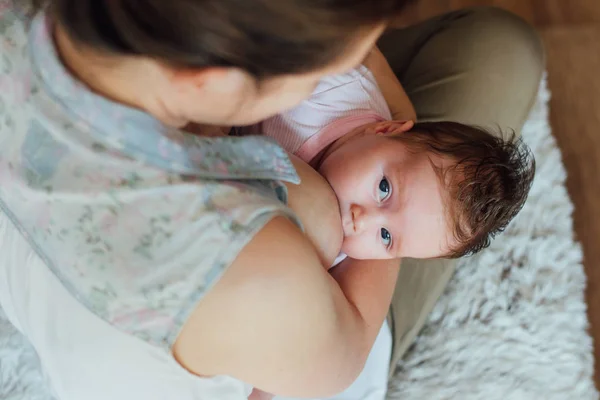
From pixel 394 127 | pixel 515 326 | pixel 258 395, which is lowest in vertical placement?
pixel 515 326

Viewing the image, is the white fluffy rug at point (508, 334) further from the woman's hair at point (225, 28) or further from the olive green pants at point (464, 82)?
the woman's hair at point (225, 28)

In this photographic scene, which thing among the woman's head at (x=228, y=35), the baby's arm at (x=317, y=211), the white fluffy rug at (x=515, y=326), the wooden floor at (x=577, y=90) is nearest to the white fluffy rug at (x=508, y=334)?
the white fluffy rug at (x=515, y=326)

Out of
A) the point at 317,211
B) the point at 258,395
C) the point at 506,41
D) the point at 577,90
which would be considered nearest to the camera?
the point at 317,211

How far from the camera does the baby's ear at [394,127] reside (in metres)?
0.87

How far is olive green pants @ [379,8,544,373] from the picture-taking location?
1001 mm

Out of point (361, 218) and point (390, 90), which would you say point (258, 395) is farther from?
A: point (390, 90)

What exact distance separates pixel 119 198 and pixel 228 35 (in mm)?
→ 156

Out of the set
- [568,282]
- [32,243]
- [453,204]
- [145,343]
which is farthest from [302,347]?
[568,282]

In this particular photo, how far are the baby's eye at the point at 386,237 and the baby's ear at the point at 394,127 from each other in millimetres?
140

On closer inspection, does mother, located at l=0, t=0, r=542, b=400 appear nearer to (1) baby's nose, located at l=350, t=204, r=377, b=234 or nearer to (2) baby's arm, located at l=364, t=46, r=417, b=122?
(1) baby's nose, located at l=350, t=204, r=377, b=234

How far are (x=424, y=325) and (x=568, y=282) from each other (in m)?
0.32

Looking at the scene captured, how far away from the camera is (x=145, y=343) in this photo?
0.54m

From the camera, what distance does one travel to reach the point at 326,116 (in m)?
0.86

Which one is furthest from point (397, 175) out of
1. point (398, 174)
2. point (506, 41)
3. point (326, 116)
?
point (506, 41)
